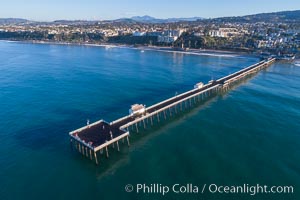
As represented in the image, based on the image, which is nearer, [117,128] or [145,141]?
[117,128]

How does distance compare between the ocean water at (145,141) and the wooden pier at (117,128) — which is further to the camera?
the wooden pier at (117,128)

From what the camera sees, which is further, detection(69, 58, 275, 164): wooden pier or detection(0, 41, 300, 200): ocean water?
detection(69, 58, 275, 164): wooden pier

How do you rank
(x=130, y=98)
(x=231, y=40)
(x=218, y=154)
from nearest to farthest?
(x=218, y=154) < (x=130, y=98) < (x=231, y=40)

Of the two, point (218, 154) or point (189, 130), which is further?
point (189, 130)

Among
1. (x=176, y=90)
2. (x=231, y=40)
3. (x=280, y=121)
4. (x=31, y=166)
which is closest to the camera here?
(x=31, y=166)

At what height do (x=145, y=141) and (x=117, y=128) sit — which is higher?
(x=117, y=128)

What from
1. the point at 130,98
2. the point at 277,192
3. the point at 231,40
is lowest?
the point at 277,192

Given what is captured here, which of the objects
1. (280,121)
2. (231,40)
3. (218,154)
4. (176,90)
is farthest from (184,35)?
(218,154)

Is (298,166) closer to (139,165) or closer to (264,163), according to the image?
(264,163)
